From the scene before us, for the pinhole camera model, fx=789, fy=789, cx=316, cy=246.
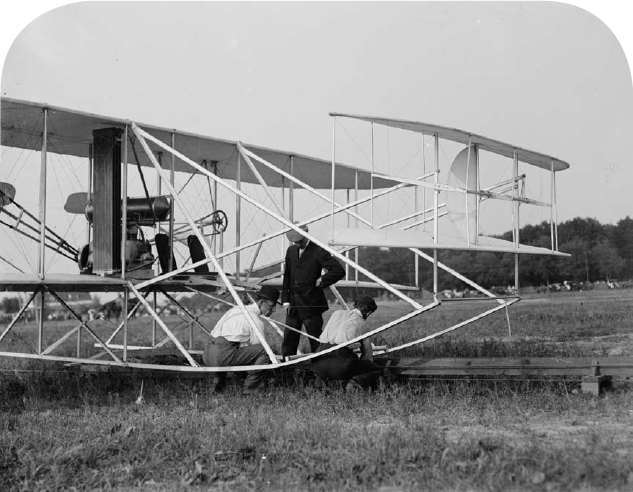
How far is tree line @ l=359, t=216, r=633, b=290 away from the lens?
5531 centimetres

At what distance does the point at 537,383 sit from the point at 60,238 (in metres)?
7.45

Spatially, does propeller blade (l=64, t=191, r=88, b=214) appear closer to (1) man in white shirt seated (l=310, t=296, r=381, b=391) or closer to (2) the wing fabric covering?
(1) man in white shirt seated (l=310, t=296, r=381, b=391)

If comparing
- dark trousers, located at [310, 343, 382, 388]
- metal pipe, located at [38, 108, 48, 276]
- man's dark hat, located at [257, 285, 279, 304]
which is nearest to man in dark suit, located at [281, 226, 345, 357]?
man's dark hat, located at [257, 285, 279, 304]

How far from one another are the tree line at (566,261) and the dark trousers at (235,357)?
43224mm

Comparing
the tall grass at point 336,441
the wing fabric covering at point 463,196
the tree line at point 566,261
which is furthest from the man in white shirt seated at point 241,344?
the tree line at point 566,261

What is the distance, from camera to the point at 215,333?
34.8 feet

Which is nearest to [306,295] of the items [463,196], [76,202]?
[463,196]

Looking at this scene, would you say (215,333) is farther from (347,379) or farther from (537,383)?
(537,383)

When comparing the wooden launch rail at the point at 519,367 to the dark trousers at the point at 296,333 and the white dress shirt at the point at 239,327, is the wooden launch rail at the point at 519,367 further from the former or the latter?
the white dress shirt at the point at 239,327

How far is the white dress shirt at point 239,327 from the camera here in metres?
10.4

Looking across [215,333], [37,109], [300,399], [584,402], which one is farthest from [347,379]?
[37,109]

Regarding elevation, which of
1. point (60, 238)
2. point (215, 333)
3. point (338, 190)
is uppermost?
point (338, 190)

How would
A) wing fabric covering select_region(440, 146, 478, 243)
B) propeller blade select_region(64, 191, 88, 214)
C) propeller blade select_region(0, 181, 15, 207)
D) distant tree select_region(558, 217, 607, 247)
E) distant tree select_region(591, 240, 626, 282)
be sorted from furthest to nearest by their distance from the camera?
distant tree select_region(558, 217, 607, 247) → distant tree select_region(591, 240, 626, 282) → propeller blade select_region(64, 191, 88, 214) → propeller blade select_region(0, 181, 15, 207) → wing fabric covering select_region(440, 146, 478, 243)

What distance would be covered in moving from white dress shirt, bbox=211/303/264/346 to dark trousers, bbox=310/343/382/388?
45.5 inches
